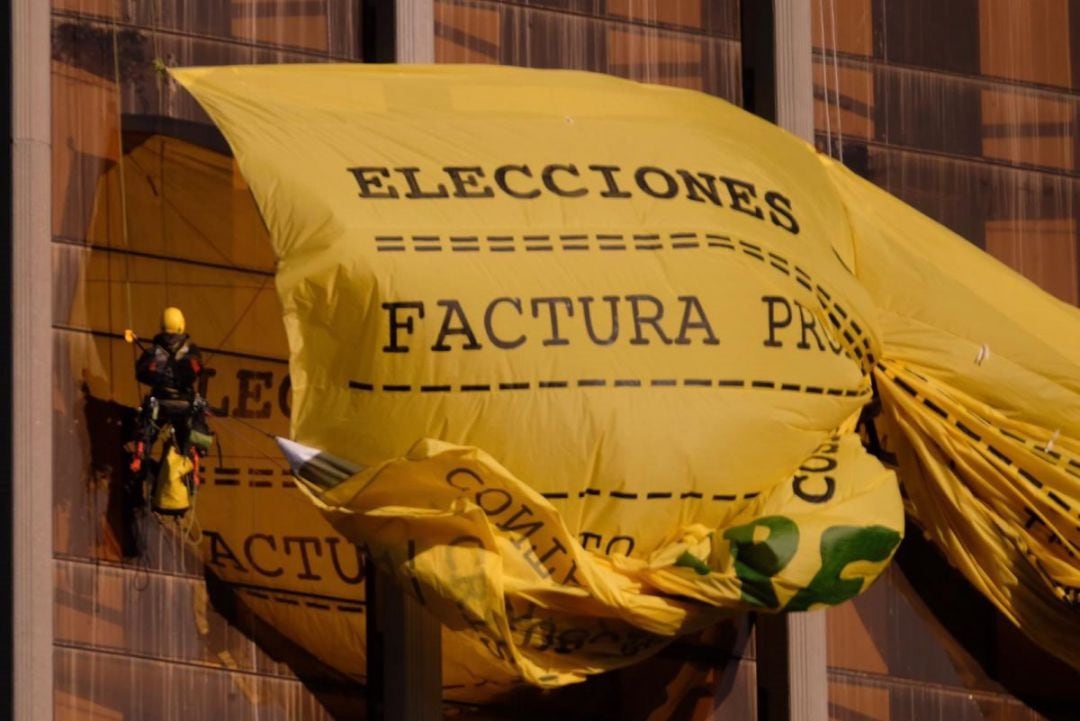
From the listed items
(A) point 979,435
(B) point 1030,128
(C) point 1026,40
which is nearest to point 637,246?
(A) point 979,435

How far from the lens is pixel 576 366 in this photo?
1844 centimetres

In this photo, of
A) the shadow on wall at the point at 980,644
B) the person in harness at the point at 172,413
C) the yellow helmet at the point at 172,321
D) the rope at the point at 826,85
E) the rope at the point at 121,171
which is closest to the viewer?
the person in harness at the point at 172,413

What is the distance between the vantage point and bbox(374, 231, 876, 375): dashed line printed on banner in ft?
60.8

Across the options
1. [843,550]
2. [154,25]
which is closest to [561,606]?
[843,550]

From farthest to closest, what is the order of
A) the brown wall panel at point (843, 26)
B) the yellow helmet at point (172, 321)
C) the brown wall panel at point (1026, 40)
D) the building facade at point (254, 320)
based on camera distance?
the brown wall panel at point (1026, 40)
the brown wall panel at point (843, 26)
the building facade at point (254, 320)
the yellow helmet at point (172, 321)

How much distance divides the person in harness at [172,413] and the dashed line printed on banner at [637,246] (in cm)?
171

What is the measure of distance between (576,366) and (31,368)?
3.70 m

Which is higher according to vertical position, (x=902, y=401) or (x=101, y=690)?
(x=902, y=401)

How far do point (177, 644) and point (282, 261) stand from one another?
2991mm

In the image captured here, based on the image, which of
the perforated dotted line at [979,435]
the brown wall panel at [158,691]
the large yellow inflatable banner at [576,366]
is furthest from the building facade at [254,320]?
the perforated dotted line at [979,435]

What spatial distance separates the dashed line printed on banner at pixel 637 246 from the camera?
1853 cm

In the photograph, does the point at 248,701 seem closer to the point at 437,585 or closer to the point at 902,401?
the point at 437,585

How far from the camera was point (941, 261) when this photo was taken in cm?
2067

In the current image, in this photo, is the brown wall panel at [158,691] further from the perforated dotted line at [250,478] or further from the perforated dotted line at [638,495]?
the perforated dotted line at [638,495]
